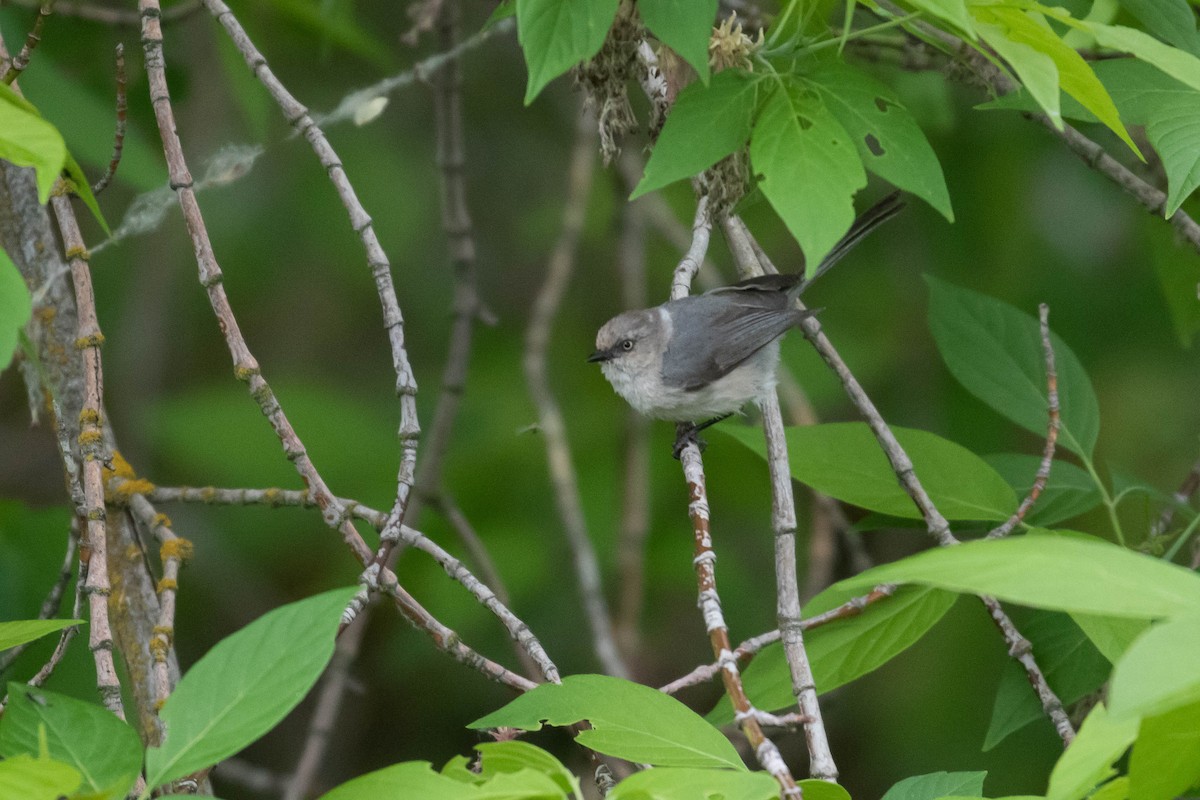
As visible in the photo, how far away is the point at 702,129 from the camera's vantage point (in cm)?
222

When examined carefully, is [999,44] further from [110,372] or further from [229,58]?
[110,372]

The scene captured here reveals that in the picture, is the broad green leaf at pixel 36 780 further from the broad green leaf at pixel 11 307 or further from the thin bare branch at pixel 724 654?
the thin bare branch at pixel 724 654

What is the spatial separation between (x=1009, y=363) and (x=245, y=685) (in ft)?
8.23

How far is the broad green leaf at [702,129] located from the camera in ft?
7.05

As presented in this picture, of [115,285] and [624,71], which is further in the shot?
[115,285]

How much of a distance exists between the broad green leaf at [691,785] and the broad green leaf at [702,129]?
1.09 metres

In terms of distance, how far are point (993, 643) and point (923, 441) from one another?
2576 mm

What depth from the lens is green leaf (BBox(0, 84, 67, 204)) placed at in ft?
5.13

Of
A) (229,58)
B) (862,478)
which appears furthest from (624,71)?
(229,58)

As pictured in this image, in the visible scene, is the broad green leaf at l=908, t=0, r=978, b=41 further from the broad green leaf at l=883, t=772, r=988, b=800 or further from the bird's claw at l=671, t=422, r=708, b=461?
the bird's claw at l=671, t=422, r=708, b=461

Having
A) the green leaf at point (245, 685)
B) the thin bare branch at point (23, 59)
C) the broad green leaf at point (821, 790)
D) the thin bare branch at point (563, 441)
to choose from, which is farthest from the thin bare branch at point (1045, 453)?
the thin bare branch at point (23, 59)

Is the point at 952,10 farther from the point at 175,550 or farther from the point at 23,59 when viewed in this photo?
the point at 175,550

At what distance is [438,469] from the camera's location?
4117 mm

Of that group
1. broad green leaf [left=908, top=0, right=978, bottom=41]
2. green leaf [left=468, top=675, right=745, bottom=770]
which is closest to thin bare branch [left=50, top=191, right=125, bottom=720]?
green leaf [left=468, top=675, right=745, bottom=770]
